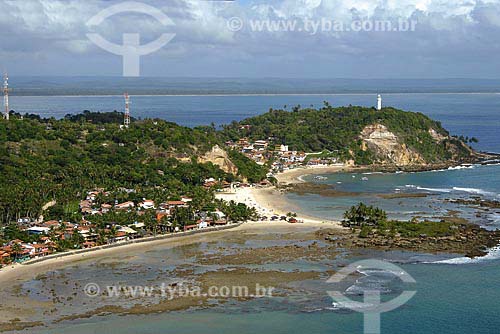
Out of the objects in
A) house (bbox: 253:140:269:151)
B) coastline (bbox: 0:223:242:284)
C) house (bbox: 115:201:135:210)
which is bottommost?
coastline (bbox: 0:223:242:284)

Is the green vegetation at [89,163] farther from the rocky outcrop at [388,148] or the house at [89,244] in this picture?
the rocky outcrop at [388,148]

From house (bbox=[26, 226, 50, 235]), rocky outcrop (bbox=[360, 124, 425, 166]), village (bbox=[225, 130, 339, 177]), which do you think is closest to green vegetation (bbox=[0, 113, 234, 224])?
house (bbox=[26, 226, 50, 235])

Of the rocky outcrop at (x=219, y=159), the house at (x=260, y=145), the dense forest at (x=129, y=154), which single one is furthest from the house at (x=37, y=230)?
the house at (x=260, y=145)

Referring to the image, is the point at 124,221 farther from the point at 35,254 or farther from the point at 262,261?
the point at 262,261

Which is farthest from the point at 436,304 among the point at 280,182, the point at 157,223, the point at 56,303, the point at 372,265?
the point at 280,182

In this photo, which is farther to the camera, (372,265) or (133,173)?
(133,173)

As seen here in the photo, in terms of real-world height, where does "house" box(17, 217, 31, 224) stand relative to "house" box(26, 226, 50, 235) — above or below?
above

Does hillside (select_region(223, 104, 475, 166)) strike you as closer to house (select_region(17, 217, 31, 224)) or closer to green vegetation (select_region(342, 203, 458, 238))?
green vegetation (select_region(342, 203, 458, 238))

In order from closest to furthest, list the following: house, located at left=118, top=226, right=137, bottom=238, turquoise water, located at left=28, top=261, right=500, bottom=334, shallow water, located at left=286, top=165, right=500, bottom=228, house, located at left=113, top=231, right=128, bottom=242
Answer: turquoise water, located at left=28, top=261, right=500, bottom=334, house, located at left=113, top=231, right=128, bottom=242, house, located at left=118, top=226, right=137, bottom=238, shallow water, located at left=286, top=165, right=500, bottom=228
